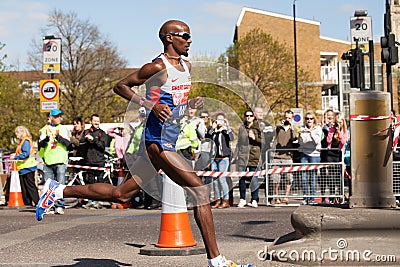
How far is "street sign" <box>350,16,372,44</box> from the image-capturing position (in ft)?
67.6

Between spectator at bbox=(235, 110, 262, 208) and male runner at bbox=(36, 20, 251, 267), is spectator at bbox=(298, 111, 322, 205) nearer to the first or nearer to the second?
spectator at bbox=(235, 110, 262, 208)

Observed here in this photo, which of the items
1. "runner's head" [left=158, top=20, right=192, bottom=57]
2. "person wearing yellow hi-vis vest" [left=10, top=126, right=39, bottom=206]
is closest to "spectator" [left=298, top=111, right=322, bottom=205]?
"person wearing yellow hi-vis vest" [left=10, top=126, right=39, bottom=206]

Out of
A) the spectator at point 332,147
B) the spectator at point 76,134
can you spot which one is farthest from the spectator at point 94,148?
the spectator at point 332,147

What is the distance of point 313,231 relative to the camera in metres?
6.90

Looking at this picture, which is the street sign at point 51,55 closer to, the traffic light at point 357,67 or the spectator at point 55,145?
the spectator at point 55,145

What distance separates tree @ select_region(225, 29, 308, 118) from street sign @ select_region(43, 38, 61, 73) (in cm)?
2695

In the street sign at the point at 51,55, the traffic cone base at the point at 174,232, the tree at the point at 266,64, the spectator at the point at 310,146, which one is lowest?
the traffic cone base at the point at 174,232

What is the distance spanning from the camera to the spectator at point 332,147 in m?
14.9

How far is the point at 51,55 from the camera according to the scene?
2231 centimetres

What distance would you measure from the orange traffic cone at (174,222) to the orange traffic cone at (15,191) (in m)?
8.76

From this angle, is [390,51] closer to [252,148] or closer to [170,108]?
[252,148]

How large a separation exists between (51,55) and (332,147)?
34.5ft

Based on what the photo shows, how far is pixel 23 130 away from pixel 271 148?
5.41m

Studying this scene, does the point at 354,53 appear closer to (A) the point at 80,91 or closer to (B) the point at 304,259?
(B) the point at 304,259
